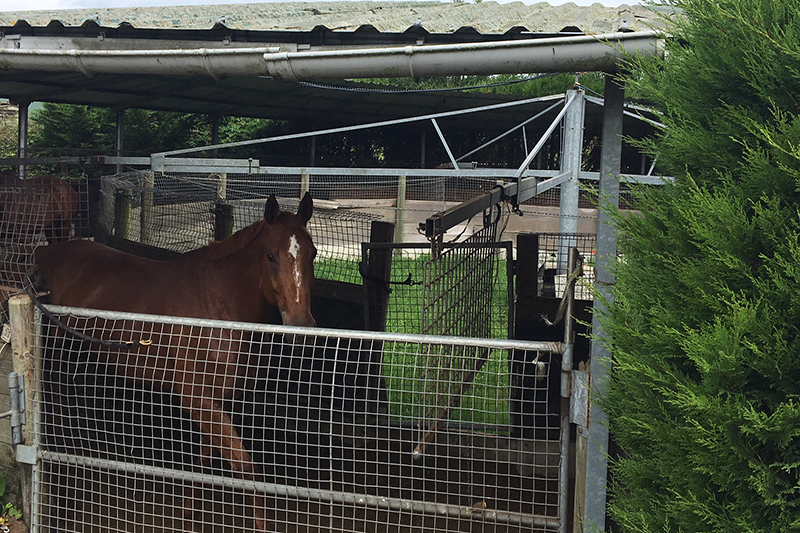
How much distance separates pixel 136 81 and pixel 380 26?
4.81m

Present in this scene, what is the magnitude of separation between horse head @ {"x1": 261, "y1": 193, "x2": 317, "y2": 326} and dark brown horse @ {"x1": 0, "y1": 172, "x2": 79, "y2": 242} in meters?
1.77

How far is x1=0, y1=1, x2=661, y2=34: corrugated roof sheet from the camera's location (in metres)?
3.35

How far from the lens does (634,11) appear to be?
3.56m

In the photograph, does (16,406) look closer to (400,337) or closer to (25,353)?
(25,353)

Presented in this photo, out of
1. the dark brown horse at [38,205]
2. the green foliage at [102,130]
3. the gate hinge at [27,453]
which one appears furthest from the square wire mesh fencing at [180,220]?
the green foliage at [102,130]

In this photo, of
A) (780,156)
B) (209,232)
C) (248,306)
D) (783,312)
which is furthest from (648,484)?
(209,232)

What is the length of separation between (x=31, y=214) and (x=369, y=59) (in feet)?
10.2

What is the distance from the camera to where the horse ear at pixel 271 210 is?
167 inches

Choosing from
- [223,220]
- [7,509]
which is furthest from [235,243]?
[223,220]

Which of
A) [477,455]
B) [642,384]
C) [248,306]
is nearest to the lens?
[642,384]

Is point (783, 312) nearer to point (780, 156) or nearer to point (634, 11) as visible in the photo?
point (780, 156)

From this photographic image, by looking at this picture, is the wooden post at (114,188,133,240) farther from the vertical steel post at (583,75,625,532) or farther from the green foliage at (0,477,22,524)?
the vertical steel post at (583,75,625,532)

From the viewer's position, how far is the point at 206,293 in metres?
4.44

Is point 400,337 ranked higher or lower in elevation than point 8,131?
lower
